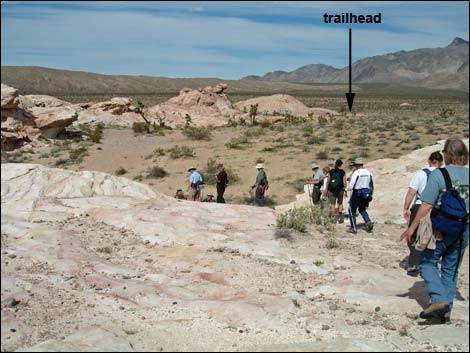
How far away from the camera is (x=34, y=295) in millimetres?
5273

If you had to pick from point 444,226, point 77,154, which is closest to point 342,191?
point 444,226

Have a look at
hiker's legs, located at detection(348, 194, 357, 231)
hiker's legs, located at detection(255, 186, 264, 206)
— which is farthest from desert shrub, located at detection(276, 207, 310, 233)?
hiker's legs, located at detection(255, 186, 264, 206)

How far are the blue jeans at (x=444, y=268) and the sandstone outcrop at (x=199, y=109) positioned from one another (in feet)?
118

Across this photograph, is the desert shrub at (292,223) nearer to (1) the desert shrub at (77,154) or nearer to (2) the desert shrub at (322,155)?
(2) the desert shrub at (322,155)

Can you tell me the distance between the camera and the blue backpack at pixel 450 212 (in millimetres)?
4844

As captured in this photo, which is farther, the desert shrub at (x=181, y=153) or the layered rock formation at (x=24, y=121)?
the layered rock formation at (x=24, y=121)

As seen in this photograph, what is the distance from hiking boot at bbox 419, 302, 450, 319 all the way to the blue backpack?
630mm

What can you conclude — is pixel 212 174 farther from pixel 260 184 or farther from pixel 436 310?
pixel 436 310

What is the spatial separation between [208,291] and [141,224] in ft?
8.22

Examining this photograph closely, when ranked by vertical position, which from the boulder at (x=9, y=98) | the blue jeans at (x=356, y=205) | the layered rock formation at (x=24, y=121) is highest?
the boulder at (x=9, y=98)

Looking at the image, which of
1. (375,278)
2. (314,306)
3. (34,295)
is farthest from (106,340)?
(375,278)

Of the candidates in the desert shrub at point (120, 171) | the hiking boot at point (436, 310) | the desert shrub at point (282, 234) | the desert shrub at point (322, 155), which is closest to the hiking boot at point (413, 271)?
the hiking boot at point (436, 310)

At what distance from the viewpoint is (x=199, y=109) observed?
147 feet

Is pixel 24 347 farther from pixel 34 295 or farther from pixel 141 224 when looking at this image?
pixel 141 224
